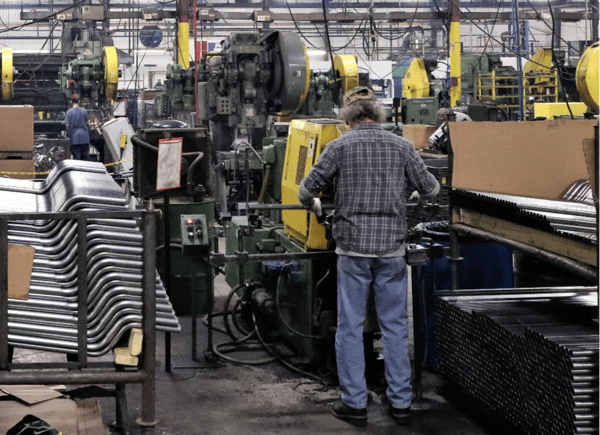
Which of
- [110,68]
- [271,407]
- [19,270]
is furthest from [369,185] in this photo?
[110,68]

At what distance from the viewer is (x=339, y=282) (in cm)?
431

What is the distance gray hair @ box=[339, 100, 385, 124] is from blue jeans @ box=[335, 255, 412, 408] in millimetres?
718

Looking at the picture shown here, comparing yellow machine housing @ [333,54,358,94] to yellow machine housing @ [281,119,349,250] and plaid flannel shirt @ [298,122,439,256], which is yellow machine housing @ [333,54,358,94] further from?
plaid flannel shirt @ [298,122,439,256]

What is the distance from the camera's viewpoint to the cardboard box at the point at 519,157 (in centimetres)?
446

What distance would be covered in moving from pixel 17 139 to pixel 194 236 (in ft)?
7.58

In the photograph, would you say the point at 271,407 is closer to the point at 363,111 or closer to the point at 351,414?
the point at 351,414

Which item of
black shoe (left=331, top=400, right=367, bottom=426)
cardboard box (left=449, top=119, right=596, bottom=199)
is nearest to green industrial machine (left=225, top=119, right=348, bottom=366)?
black shoe (left=331, top=400, right=367, bottom=426)

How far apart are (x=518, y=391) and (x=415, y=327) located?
1.04m

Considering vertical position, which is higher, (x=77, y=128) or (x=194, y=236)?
(x=77, y=128)

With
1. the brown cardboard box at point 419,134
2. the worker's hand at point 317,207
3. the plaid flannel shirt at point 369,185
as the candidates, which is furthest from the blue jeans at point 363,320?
the brown cardboard box at point 419,134

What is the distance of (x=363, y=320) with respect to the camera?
4.28 m

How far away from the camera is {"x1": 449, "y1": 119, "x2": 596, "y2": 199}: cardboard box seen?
4.46 metres

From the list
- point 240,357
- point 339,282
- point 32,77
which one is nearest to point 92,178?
point 339,282

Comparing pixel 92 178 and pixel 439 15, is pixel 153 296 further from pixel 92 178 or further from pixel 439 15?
pixel 439 15
